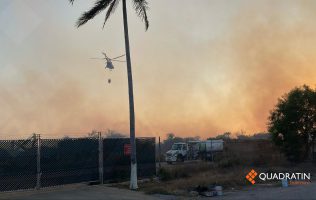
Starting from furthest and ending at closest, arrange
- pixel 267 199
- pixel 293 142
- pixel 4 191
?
pixel 293 142 < pixel 4 191 < pixel 267 199

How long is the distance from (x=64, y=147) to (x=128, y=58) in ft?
16.6

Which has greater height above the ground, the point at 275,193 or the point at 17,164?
the point at 17,164

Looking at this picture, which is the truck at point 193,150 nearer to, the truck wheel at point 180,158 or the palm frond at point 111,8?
the truck wheel at point 180,158

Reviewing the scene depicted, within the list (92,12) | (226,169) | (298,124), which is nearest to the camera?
(92,12)

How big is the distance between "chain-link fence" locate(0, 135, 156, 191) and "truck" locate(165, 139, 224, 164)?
69.3 feet

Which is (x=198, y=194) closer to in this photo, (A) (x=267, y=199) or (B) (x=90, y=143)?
(A) (x=267, y=199)

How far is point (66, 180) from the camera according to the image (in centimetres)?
1969

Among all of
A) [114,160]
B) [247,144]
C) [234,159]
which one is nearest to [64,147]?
[114,160]

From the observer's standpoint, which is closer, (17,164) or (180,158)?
(17,164)

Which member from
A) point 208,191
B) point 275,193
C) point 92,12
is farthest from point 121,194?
point 92,12

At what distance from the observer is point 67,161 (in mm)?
19844

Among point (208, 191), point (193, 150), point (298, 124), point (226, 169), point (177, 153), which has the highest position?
point (298, 124)

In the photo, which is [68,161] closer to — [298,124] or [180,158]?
[298,124]

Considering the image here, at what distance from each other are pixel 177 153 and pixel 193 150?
3.49 meters
